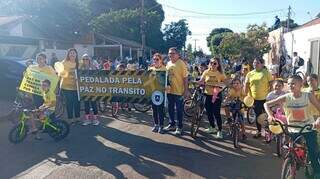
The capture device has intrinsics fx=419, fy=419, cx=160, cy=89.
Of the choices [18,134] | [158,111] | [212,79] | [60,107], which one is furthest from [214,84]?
[60,107]

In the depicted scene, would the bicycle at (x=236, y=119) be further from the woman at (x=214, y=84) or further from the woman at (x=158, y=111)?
the woman at (x=158, y=111)

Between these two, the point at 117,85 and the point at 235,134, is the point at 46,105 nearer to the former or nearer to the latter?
the point at 117,85

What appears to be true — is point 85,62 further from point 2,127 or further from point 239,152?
point 239,152

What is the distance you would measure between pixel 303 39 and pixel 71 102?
19.6 meters

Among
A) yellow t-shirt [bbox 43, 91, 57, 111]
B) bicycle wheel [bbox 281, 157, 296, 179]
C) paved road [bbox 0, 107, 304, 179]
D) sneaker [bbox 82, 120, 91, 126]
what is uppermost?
yellow t-shirt [bbox 43, 91, 57, 111]

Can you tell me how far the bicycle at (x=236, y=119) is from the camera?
342 inches

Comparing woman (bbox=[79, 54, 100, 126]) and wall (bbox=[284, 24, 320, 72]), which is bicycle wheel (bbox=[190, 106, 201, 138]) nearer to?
woman (bbox=[79, 54, 100, 126])

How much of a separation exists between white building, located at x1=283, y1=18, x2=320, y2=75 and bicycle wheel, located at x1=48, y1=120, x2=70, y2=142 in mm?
16393

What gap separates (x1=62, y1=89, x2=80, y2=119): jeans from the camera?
10.6m

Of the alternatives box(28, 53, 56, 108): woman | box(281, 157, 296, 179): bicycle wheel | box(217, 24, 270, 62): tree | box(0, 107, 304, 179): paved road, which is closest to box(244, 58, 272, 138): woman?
box(0, 107, 304, 179): paved road

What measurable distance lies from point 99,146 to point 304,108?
4.59 metres

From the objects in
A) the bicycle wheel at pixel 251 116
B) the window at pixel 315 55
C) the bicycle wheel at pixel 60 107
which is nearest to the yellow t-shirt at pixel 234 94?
the bicycle wheel at pixel 251 116

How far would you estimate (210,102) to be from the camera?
31.8ft

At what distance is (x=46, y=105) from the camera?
29.9ft
